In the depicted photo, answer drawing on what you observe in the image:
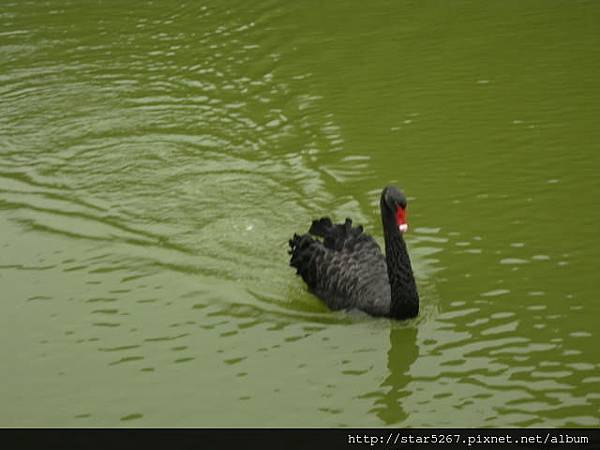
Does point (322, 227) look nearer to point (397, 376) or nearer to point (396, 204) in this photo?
point (396, 204)

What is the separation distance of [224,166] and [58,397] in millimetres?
3852

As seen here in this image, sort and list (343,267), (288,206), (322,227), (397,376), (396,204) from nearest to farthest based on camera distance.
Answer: (397,376) → (396,204) → (343,267) → (322,227) → (288,206)

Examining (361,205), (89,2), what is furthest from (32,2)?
(361,205)

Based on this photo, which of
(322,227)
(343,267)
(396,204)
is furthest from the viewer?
(322,227)

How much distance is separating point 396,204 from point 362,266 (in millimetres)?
795

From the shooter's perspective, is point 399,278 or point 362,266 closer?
point 399,278

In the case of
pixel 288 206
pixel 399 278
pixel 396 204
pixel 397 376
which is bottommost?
pixel 397 376

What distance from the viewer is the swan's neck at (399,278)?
21.9ft

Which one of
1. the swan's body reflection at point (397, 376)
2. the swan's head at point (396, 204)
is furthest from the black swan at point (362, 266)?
the swan's body reflection at point (397, 376)

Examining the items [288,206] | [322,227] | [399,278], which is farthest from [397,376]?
[288,206]

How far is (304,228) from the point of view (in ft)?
27.4

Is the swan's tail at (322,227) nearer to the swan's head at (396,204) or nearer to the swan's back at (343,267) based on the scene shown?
A: the swan's back at (343,267)

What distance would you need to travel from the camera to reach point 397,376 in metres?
6.35

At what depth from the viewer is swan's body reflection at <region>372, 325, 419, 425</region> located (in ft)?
19.7
